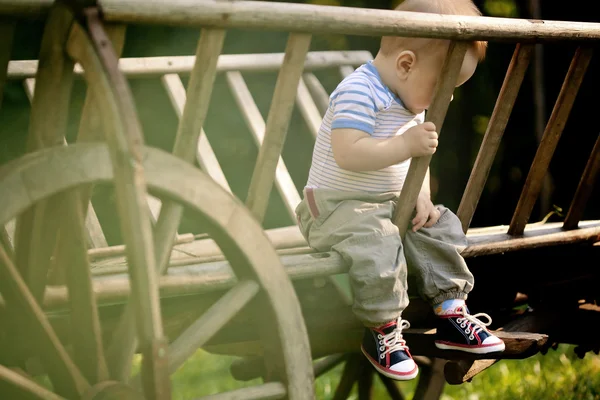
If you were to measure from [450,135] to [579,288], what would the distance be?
213 cm

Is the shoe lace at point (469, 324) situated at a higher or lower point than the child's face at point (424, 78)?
lower

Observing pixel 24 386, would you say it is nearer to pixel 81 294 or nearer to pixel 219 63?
pixel 81 294

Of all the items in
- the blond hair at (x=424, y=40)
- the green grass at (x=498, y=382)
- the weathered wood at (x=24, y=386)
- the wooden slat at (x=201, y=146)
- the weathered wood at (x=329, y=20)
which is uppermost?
the weathered wood at (x=329, y=20)

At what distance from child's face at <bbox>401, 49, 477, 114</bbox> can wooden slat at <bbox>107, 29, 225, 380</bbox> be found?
66 cm

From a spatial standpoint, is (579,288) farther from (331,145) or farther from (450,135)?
(450,135)

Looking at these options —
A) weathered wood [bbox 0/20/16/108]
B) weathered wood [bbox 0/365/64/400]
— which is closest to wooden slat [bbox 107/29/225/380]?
weathered wood [bbox 0/365/64/400]

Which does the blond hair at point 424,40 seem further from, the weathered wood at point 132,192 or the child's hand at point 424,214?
the weathered wood at point 132,192

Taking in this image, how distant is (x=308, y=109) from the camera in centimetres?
348

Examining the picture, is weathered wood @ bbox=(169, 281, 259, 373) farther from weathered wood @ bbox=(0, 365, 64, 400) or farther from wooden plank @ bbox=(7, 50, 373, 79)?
wooden plank @ bbox=(7, 50, 373, 79)

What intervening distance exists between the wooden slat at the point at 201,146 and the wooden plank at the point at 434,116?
45.1 inches

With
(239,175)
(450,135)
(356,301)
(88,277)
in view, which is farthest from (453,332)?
(450,135)

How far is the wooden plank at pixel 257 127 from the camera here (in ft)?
10.5

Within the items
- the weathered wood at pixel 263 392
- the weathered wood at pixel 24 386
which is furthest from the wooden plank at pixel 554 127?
the weathered wood at pixel 24 386

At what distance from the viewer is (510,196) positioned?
4.91m
